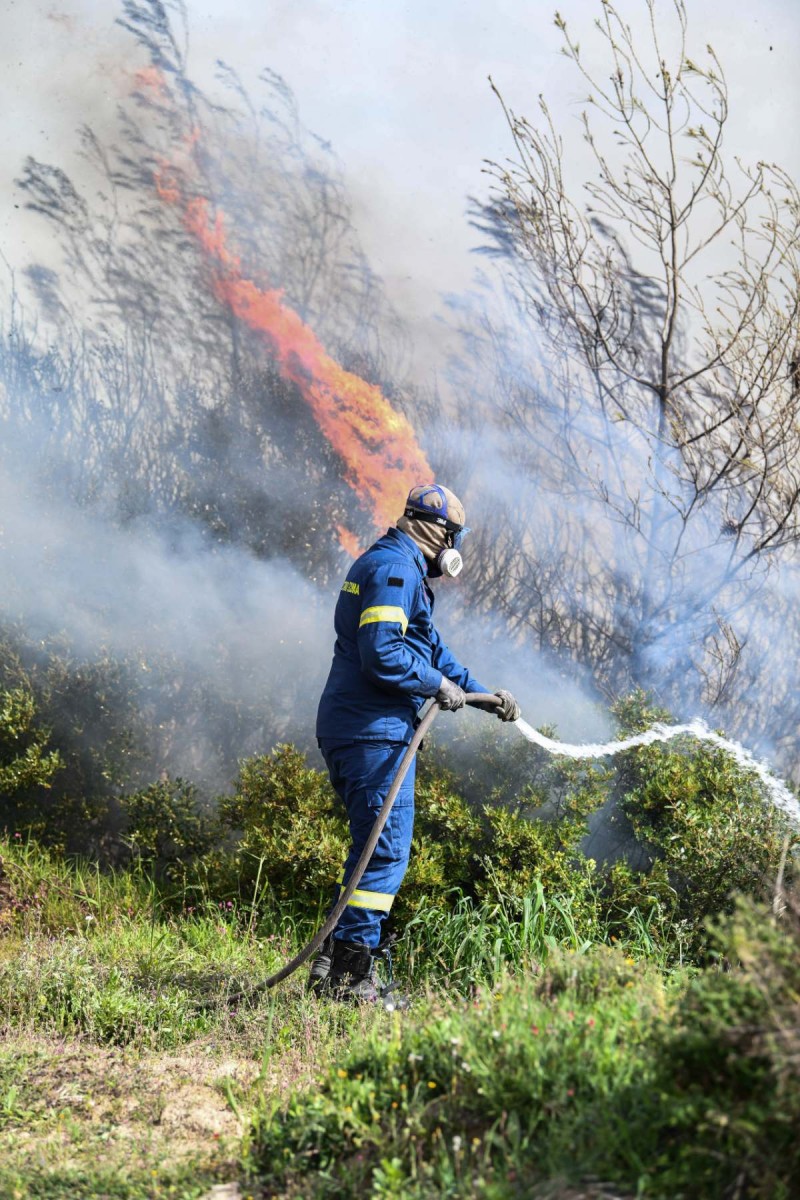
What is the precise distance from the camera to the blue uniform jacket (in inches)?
164

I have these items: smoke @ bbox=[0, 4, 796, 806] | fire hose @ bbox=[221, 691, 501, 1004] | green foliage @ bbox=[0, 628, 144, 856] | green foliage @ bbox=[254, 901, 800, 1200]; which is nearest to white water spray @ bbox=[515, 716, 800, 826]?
smoke @ bbox=[0, 4, 796, 806]

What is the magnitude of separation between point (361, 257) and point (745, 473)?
2713 millimetres

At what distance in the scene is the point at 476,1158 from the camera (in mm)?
2529

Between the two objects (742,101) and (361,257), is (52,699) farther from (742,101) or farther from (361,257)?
(742,101)

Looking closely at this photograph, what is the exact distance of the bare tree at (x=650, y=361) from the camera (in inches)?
252

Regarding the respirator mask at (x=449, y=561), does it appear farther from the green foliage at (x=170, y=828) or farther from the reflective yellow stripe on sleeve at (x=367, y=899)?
the green foliage at (x=170, y=828)

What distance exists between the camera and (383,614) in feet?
13.6

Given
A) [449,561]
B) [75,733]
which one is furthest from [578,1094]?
[75,733]

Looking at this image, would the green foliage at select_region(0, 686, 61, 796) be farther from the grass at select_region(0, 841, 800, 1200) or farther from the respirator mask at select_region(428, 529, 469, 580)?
the respirator mask at select_region(428, 529, 469, 580)

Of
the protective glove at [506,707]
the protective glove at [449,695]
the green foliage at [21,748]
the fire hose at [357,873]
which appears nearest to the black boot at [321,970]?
the fire hose at [357,873]

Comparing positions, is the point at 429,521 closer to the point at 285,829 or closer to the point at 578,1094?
the point at 285,829

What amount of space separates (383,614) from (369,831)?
87cm

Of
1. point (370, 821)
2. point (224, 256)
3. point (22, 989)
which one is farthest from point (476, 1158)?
point (224, 256)

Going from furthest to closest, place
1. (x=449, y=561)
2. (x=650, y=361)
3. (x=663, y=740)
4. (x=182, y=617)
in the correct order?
(x=650, y=361) → (x=182, y=617) → (x=663, y=740) → (x=449, y=561)
